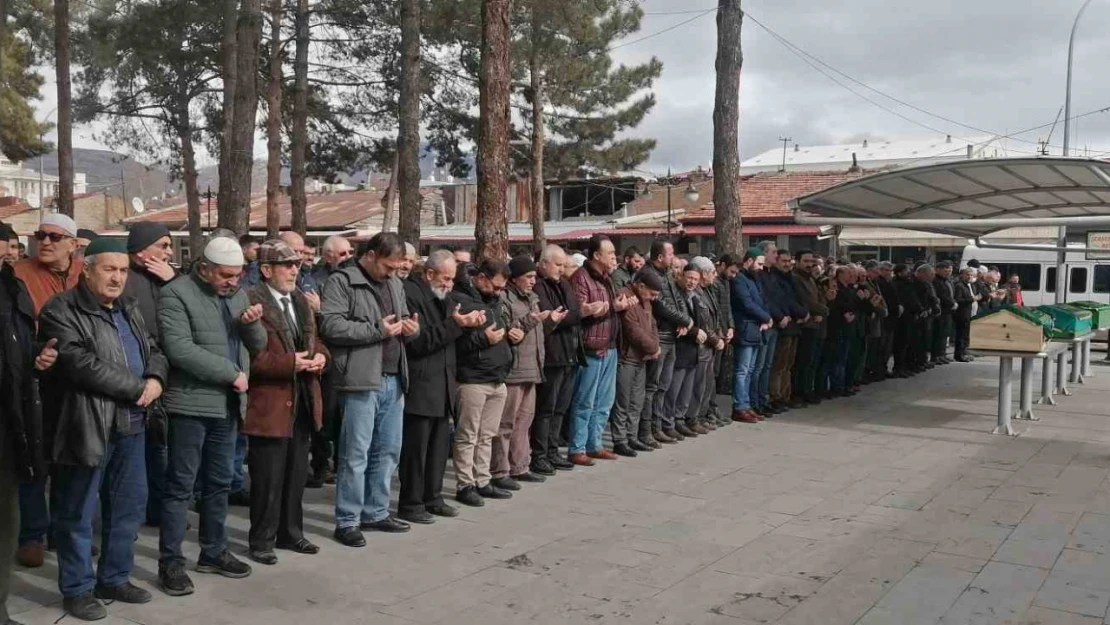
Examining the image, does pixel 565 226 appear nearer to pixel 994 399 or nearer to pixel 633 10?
pixel 633 10

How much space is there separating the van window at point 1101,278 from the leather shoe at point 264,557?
2079cm

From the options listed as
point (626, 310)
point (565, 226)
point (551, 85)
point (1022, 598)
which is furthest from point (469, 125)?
point (1022, 598)

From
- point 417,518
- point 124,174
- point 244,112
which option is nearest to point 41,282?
point 417,518

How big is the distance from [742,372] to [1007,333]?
2699 mm

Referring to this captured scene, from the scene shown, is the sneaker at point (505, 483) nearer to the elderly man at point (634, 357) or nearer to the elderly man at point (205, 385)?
the elderly man at point (634, 357)

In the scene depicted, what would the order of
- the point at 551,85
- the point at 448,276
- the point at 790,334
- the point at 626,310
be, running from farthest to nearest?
the point at 551,85 < the point at 790,334 < the point at 626,310 < the point at 448,276

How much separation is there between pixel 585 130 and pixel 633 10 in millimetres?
A: 4439

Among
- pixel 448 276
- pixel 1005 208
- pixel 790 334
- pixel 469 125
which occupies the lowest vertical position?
pixel 790 334

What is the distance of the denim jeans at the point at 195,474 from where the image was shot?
4973 millimetres

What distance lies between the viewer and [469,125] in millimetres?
25844

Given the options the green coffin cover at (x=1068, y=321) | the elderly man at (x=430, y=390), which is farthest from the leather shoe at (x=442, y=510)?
the green coffin cover at (x=1068, y=321)

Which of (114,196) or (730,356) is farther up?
(114,196)

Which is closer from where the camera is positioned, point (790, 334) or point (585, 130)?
point (790, 334)

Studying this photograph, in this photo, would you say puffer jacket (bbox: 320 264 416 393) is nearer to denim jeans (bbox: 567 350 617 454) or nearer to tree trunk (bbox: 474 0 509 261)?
denim jeans (bbox: 567 350 617 454)
